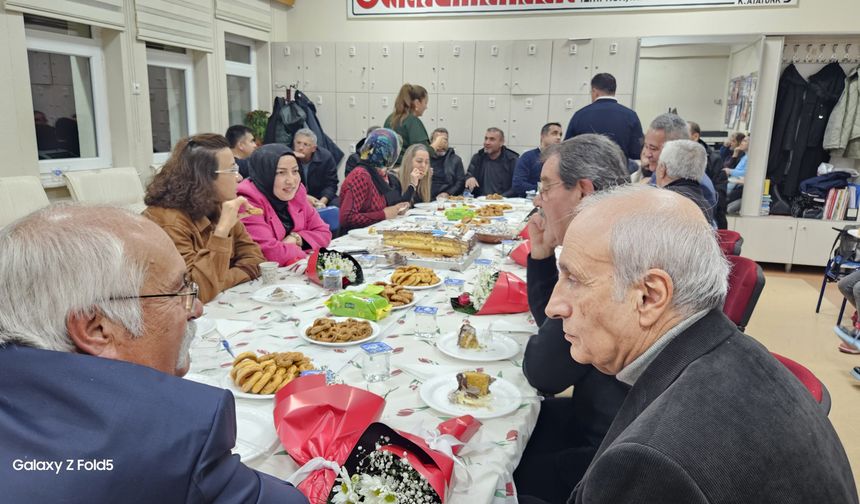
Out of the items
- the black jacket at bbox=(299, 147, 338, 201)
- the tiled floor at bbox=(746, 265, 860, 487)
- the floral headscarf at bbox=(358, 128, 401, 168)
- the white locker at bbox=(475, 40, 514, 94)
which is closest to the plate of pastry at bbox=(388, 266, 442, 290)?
the floral headscarf at bbox=(358, 128, 401, 168)

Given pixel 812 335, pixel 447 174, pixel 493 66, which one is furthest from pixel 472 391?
pixel 493 66

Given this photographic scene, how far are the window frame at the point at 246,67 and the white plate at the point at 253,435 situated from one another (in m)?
6.12

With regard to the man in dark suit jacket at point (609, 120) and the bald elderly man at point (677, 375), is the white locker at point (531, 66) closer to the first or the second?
the man in dark suit jacket at point (609, 120)

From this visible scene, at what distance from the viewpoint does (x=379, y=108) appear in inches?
297

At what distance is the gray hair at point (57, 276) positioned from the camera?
2.94ft

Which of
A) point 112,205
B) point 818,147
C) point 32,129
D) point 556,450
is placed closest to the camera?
point 112,205

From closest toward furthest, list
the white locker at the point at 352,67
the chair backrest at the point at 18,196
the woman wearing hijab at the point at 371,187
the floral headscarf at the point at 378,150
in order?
Answer: the chair backrest at the point at 18,196
the woman wearing hijab at the point at 371,187
the floral headscarf at the point at 378,150
the white locker at the point at 352,67

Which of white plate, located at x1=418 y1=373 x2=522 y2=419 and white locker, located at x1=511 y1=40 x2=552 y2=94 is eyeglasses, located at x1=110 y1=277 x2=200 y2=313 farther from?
white locker, located at x1=511 y1=40 x2=552 y2=94

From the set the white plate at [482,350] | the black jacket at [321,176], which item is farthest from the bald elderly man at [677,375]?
the black jacket at [321,176]

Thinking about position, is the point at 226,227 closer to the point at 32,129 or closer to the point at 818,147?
the point at 32,129

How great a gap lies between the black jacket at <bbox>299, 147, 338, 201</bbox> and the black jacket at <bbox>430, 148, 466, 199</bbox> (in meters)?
1.17

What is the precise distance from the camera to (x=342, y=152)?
7641mm

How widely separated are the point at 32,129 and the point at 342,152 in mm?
3705

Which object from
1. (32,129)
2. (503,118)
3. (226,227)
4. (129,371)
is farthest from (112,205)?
(503,118)
